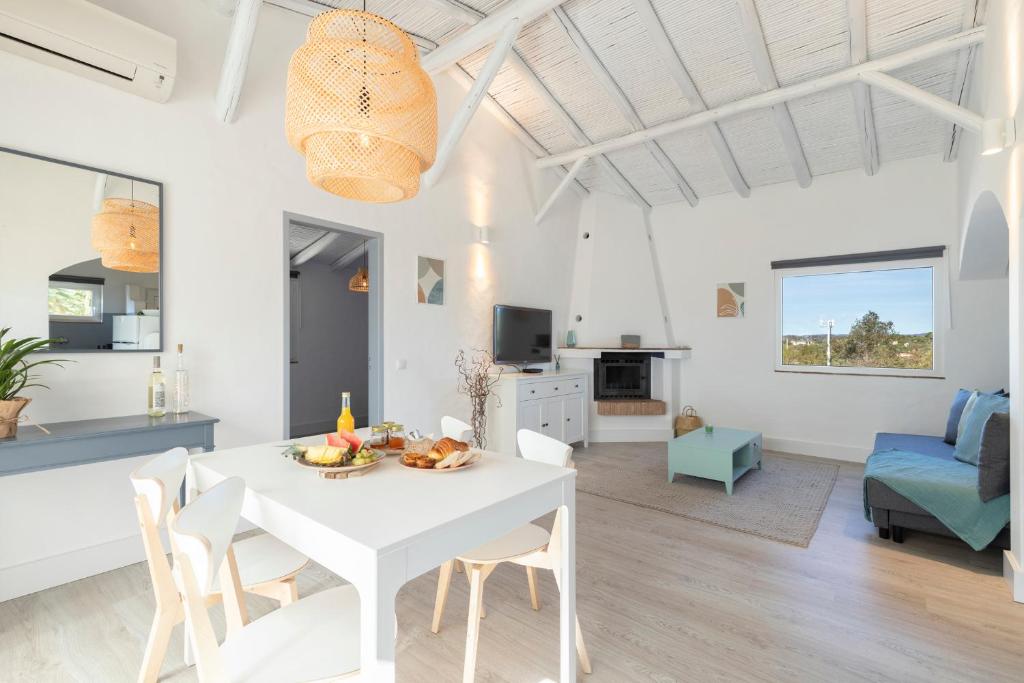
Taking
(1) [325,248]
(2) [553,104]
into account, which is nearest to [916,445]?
(2) [553,104]

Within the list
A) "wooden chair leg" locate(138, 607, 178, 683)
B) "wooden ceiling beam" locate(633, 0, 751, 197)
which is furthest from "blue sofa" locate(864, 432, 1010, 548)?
"wooden chair leg" locate(138, 607, 178, 683)

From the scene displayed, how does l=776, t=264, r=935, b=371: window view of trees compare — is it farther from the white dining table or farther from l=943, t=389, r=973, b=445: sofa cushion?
the white dining table

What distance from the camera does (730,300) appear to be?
5785 mm

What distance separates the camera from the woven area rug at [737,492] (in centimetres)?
330

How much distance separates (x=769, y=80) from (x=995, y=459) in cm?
317

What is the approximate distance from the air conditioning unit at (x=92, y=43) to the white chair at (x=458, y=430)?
92.5 inches

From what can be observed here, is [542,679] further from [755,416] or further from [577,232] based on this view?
A: [577,232]

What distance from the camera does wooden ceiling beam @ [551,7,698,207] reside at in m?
3.91

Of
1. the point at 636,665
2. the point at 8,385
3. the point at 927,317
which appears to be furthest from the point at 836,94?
the point at 8,385

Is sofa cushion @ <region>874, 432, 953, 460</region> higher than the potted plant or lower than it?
lower

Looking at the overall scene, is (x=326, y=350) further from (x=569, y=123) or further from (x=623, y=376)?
(x=569, y=123)

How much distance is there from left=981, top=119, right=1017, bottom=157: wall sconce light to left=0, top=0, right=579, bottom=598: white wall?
3.65 m

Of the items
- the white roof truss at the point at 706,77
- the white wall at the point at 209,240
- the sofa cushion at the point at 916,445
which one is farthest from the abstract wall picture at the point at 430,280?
the sofa cushion at the point at 916,445

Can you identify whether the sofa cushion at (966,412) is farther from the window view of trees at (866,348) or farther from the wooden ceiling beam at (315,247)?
the wooden ceiling beam at (315,247)
